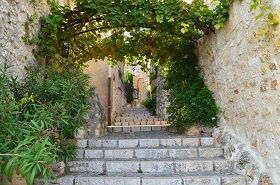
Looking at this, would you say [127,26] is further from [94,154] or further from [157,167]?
[157,167]

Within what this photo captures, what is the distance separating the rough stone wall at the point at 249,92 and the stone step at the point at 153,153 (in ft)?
0.83

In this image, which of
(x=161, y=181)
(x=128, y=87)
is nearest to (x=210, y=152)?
(x=161, y=181)

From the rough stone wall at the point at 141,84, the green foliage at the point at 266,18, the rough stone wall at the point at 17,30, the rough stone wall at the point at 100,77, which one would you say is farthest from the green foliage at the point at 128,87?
the green foliage at the point at 266,18

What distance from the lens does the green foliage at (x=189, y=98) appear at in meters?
3.46

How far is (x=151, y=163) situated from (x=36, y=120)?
1461 millimetres

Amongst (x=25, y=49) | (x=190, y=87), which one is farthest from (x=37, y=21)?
(x=190, y=87)

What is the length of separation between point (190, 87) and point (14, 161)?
305 centimetres

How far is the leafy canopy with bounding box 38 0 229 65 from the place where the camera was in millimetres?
2959

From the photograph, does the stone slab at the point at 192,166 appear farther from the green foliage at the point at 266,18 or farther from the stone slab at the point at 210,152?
the green foliage at the point at 266,18

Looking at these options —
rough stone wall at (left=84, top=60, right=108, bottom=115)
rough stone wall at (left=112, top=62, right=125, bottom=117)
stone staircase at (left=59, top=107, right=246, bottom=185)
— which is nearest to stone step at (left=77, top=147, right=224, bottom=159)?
stone staircase at (left=59, top=107, right=246, bottom=185)

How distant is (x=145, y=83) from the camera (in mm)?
15516

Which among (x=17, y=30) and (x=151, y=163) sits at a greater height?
(x=17, y=30)

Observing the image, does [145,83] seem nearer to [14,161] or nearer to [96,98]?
[96,98]

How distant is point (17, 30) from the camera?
8.53 ft
